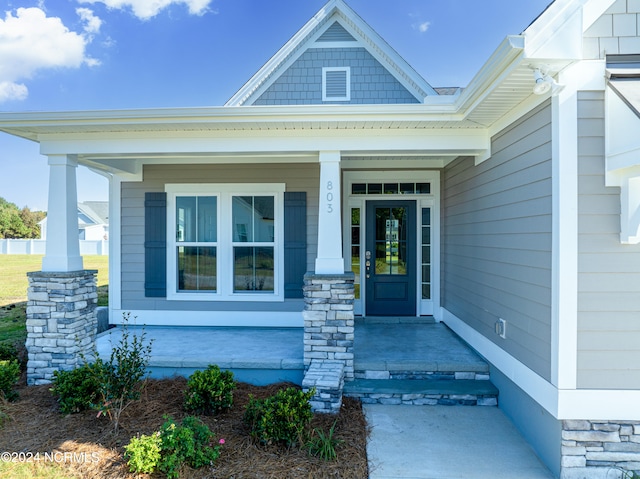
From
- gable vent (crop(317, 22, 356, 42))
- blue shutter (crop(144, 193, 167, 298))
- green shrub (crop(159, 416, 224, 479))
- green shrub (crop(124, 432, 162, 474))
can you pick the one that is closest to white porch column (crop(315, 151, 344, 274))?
green shrub (crop(159, 416, 224, 479))

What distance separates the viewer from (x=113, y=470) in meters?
2.88

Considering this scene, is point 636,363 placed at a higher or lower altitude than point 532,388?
higher

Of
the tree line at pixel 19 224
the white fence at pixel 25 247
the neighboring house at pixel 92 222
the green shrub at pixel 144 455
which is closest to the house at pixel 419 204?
the green shrub at pixel 144 455

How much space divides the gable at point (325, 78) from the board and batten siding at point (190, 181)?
4.44 ft

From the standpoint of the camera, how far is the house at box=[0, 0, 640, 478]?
295 cm

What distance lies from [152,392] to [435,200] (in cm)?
478

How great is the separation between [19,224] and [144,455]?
4100 centimetres

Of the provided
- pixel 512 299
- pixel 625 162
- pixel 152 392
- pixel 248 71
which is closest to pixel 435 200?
pixel 512 299

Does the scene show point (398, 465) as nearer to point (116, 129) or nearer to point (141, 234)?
point (116, 129)

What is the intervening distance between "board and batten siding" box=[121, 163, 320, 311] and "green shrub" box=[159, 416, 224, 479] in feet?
10.4

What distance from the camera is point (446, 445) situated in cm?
342

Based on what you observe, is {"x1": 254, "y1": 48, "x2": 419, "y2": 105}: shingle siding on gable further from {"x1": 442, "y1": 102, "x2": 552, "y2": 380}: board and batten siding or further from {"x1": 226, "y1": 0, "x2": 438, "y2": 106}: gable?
{"x1": 442, "y1": 102, "x2": 552, "y2": 380}: board and batten siding

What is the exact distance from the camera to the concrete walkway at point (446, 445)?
10.0ft

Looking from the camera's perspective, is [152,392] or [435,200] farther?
[435,200]
